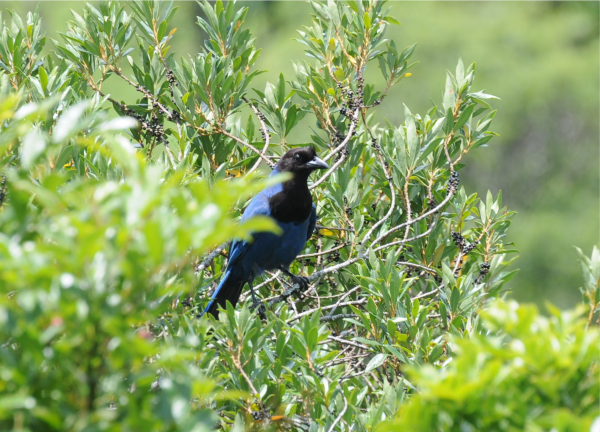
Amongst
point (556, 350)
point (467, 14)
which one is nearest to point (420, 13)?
point (467, 14)

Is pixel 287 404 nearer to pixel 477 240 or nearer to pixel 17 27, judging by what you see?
pixel 477 240

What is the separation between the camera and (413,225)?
4066mm

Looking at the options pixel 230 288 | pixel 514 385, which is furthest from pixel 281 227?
pixel 514 385

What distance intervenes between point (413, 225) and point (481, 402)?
2734mm

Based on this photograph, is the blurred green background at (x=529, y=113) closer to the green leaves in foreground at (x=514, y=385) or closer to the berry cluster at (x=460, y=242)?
the berry cluster at (x=460, y=242)

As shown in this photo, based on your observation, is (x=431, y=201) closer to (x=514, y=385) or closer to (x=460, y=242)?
(x=460, y=242)

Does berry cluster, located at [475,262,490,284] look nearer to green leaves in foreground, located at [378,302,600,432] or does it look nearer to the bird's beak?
the bird's beak

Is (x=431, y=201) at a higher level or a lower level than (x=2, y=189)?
lower

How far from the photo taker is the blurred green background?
23688 mm

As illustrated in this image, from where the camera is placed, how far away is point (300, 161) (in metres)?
4.86

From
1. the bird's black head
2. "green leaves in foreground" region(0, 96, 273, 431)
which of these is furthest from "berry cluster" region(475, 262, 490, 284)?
"green leaves in foreground" region(0, 96, 273, 431)

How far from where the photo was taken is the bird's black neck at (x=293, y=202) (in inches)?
191

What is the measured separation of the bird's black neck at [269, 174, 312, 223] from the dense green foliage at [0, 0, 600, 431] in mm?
93

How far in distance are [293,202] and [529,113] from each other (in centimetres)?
2231
